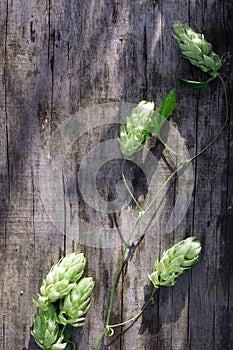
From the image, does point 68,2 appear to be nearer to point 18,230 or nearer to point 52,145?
point 52,145

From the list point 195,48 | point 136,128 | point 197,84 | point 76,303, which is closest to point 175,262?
point 76,303

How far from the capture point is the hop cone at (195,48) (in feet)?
5.70

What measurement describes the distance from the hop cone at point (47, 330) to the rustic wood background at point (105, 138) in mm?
85

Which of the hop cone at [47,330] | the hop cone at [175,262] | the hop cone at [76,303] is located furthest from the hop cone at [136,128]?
the hop cone at [47,330]

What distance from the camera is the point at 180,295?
6.31 ft

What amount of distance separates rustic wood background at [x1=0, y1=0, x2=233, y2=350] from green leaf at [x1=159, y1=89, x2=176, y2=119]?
3.1 inches

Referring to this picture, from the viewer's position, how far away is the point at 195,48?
1734 millimetres

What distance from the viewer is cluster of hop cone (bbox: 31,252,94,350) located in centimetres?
177

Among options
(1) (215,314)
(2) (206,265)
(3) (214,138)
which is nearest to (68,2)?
(3) (214,138)

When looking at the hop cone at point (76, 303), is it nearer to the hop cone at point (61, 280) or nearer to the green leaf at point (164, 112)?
the hop cone at point (61, 280)

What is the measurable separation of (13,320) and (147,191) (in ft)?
2.12

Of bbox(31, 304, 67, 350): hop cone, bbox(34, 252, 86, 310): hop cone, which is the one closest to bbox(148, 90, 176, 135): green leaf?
bbox(34, 252, 86, 310): hop cone

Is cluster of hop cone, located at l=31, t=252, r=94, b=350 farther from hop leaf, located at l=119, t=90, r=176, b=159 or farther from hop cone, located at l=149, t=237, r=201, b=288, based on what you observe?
hop leaf, located at l=119, t=90, r=176, b=159

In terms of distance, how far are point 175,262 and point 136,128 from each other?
0.46 m
